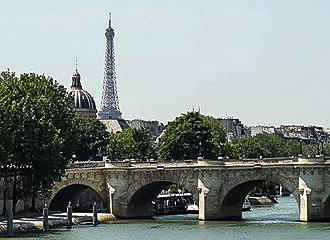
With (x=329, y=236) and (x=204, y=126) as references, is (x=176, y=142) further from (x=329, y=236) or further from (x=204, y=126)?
(x=329, y=236)

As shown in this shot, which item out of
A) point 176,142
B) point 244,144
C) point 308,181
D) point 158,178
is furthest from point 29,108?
point 244,144

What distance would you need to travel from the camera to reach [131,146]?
111m

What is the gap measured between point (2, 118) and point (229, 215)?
18912mm

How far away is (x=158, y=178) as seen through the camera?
246ft

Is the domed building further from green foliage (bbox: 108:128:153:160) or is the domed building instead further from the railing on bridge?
the railing on bridge

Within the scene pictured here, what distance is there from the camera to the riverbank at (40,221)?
61500 millimetres

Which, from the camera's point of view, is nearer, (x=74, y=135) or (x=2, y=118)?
(x=2, y=118)

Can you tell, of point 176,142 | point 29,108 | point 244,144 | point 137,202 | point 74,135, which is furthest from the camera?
point 244,144

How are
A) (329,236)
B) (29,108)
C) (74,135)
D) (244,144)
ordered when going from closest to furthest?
(329,236) → (29,108) → (74,135) → (244,144)

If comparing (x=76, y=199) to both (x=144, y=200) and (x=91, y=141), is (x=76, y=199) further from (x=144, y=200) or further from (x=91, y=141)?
(x=91, y=141)

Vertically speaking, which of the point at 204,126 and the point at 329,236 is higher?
the point at 204,126

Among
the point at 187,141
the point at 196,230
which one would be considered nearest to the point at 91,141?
the point at 187,141

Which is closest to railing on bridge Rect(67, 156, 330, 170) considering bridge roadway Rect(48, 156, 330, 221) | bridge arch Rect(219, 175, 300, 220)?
bridge roadway Rect(48, 156, 330, 221)

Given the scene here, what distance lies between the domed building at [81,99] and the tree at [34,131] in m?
82.5
